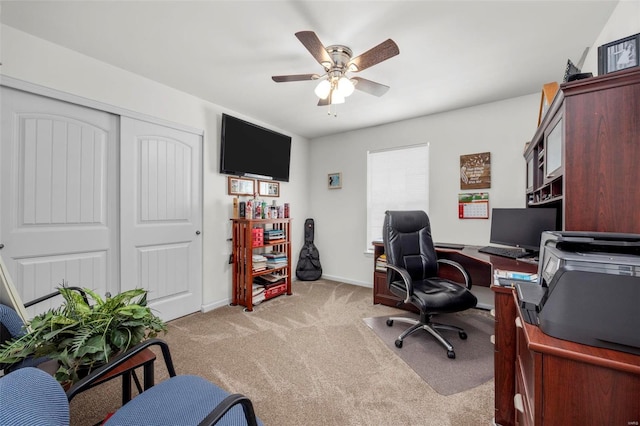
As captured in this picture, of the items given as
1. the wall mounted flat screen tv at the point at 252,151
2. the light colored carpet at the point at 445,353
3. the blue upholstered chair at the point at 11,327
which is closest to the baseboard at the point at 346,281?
the light colored carpet at the point at 445,353

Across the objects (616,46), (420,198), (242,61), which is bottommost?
(420,198)

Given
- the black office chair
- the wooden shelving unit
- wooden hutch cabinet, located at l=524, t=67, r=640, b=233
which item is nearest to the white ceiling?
wooden hutch cabinet, located at l=524, t=67, r=640, b=233

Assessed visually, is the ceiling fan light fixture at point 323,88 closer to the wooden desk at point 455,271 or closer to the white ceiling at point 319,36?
the white ceiling at point 319,36

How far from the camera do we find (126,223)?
7.97 feet

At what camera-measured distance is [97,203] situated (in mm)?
2271

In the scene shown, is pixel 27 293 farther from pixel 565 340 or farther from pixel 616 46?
pixel 616 46

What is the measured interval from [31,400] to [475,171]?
3.70 metres

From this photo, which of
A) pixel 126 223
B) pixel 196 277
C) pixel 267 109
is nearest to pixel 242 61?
pixel 267 109

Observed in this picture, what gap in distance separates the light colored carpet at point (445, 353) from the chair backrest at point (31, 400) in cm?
189

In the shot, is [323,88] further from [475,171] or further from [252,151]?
[475,171]

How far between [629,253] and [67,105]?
11.5 ft

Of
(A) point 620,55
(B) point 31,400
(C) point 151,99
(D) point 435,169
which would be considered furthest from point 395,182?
(B) point 31,400

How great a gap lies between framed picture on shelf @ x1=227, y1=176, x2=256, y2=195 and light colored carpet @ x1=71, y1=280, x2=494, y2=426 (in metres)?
1.49

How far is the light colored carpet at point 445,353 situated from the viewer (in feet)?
5.90
